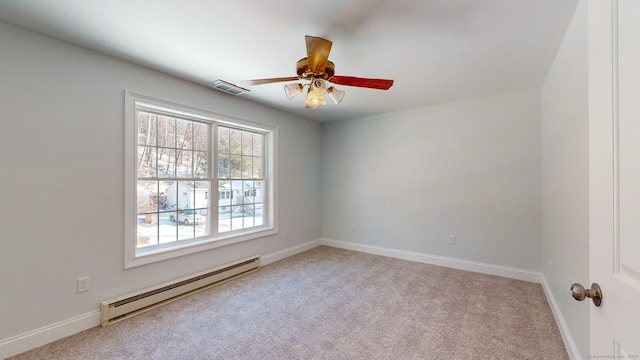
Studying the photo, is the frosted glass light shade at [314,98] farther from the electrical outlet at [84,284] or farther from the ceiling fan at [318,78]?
the electrical outlet at [84,284]

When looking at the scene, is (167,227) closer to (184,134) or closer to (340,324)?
(184,134)

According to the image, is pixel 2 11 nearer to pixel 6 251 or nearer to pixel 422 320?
pixel 6 251

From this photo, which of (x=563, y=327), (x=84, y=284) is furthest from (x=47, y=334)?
(x=563, y=327)

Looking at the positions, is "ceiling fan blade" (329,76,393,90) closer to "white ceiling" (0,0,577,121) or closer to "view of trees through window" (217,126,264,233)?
"white ceiling" (0,0,577,121)

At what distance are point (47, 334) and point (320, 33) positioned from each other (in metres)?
3.22

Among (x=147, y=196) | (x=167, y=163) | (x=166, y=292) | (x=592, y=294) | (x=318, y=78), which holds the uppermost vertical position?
(x=318, y=78)

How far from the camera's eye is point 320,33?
201 cm

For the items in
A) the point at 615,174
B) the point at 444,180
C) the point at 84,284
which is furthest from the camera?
the point at 444,180

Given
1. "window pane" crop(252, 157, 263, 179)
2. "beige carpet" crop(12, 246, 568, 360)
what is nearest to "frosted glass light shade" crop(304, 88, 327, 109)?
"beige carpet" crop(12, 246, 568, 360)

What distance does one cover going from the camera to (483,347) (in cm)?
198

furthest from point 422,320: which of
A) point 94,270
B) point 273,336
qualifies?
point 94,270

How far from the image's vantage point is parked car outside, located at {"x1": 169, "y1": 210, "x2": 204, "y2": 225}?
9.95 ft

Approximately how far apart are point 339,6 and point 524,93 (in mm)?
2916

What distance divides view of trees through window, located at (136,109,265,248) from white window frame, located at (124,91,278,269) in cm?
8
